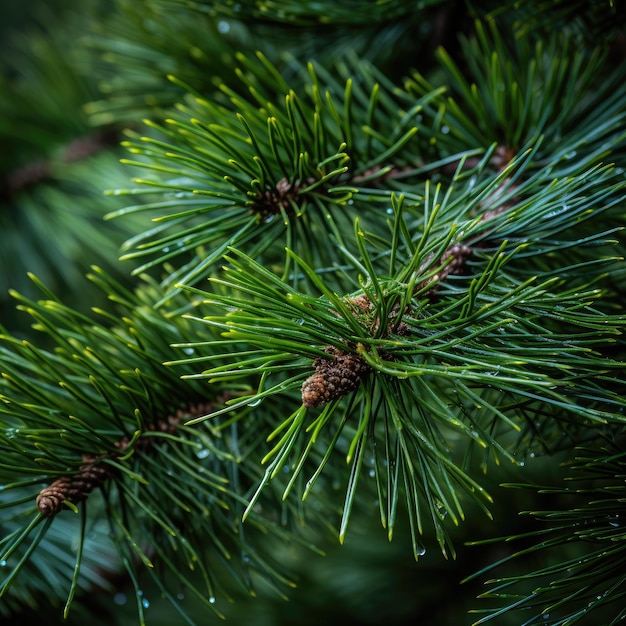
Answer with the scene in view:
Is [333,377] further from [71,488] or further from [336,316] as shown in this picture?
[71,488]

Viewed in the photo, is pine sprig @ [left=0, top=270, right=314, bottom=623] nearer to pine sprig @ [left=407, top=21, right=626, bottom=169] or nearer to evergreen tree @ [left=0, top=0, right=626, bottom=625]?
evergreen tree @ [left=0, top=0, right=626, bottom=625]

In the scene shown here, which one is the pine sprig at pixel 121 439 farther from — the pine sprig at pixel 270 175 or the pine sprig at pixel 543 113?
the pine sprig at pixel 543 113

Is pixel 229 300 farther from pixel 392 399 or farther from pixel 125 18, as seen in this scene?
pixel 125 18

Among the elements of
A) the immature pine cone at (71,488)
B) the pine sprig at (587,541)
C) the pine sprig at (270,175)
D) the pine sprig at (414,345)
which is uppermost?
the pine sprig at (270,175)

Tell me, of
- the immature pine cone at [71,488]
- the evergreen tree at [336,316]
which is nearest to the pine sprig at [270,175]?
the evergreen tree at [336,316]

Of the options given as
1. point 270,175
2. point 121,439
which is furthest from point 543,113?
point 121,439

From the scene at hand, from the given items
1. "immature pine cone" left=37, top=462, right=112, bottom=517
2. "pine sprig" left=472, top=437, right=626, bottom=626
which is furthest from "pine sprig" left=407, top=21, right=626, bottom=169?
"immature pine cone" left=37, top=462, right=112, bottom=517

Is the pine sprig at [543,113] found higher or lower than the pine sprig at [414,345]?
higher
